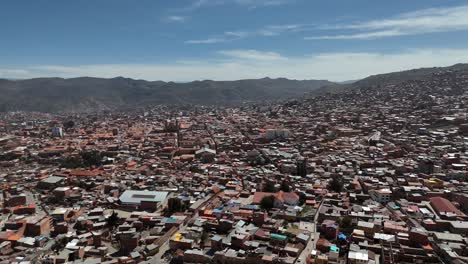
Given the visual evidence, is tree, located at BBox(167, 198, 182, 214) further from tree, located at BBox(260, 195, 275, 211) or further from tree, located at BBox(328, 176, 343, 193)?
tree, located at BBox(328, 176, 343, 193)

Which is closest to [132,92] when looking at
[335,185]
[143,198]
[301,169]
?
[301,169]

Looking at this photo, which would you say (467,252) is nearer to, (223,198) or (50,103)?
(223,198)

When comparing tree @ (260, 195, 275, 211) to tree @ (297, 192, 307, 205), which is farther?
tree @ (297, 192, 307, 205)

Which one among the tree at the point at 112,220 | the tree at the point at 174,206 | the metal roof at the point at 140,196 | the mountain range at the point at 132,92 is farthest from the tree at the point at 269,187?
the mountain range at the point at 132,92

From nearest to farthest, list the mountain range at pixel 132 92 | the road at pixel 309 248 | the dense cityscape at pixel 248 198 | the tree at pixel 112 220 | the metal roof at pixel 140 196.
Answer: the road at pixel 309 248
the dense cityscape at pixel 248 198
the tree at pixel 112 220
the metal roof at pixel 140 196
the mountain range at pixel 132 92

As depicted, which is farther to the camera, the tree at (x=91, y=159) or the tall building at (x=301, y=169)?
the tree at (x=91, y=159)

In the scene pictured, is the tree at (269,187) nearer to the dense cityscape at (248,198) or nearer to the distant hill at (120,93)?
the dense cityscape at (248,198)

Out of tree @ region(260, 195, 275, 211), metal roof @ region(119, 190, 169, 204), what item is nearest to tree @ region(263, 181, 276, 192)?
tree @ region(260, 195, 275, 211)
